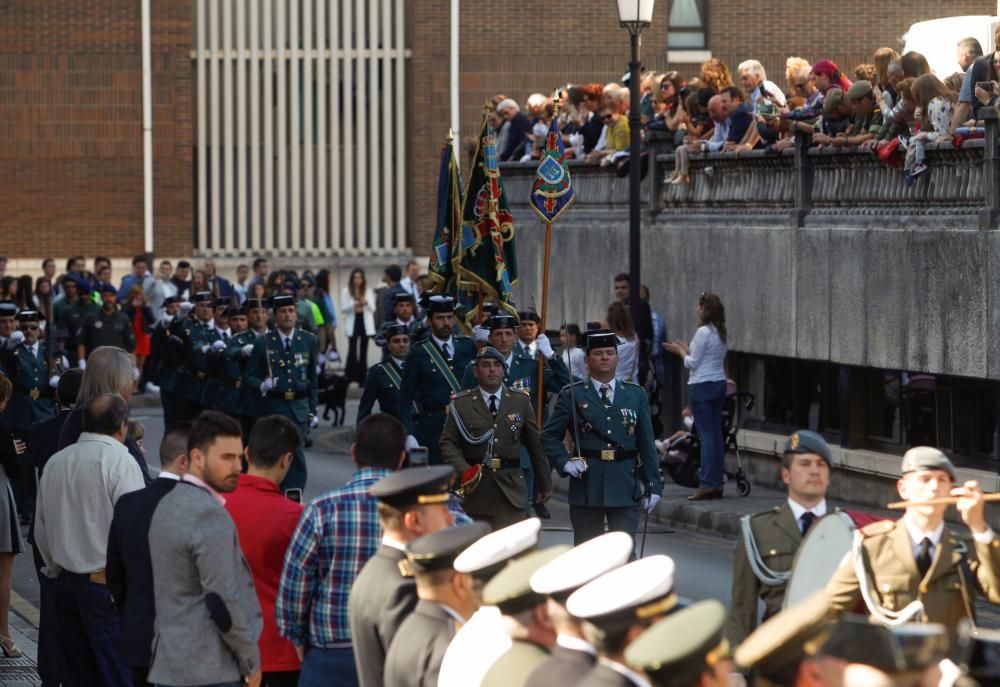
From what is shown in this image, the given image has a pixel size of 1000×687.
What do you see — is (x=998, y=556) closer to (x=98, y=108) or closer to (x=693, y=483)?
(x=693, y=483)

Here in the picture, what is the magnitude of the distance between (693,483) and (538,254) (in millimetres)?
7422

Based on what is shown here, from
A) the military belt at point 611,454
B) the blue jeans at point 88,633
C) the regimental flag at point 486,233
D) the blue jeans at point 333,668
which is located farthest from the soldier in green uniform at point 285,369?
the blue jeans at point 333,668

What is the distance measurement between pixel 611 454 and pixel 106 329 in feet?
50.9

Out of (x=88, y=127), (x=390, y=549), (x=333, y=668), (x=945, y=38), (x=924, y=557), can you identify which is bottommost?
(x=333, y=668)

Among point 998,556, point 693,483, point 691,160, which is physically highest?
point 691,160

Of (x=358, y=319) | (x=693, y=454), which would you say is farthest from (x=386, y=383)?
(x=358, y=319)

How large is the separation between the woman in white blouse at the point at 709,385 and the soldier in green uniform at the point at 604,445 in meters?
4.78

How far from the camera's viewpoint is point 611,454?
13016 mm

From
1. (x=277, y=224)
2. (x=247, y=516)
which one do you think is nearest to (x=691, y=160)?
(x=247, y=516)

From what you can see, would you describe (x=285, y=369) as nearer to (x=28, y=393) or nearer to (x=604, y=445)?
(x=28, y=393)

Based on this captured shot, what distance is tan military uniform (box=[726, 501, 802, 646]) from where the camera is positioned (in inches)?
308

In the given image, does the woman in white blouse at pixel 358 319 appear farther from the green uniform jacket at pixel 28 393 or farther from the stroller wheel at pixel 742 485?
the stroller wheel at pixel 742 485

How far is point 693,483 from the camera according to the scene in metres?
18.5

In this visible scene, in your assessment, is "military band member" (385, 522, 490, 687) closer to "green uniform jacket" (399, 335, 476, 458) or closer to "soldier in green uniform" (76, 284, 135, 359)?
"green uniform jacket" (399, 335, 476, 458)
